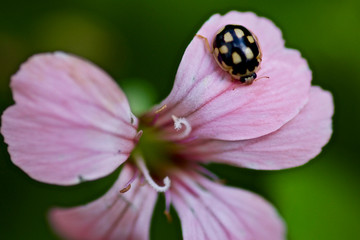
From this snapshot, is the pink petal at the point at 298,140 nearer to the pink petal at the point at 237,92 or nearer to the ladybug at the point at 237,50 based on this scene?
the pink petal at the point at 237,92

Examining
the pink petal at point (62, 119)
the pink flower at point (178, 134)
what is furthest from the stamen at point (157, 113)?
the pink petal at point (62, 119)

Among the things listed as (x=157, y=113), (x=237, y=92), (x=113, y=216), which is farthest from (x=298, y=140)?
(x=113, y=216)

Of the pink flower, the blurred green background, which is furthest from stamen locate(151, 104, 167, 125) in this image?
the blurred green background

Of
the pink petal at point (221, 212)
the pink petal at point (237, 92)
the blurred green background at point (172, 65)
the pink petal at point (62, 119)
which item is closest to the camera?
the pink petal at point (62, 119)

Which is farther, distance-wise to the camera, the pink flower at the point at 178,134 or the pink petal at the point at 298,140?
the pink petal at the point at 298,140

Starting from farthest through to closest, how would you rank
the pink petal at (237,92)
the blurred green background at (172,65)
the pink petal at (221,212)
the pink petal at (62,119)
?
the blurred green background at (172,65) → the pink petal at (221,212) → the pink petal at (237,92) → the pink petal at (62,119)

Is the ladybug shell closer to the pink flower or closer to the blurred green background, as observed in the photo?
the pink flower

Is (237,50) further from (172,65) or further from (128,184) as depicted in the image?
(172,65)
